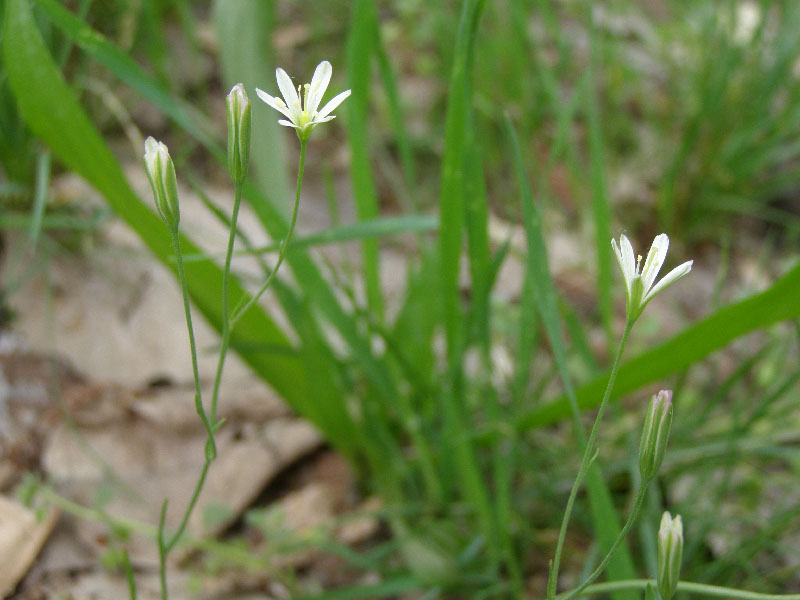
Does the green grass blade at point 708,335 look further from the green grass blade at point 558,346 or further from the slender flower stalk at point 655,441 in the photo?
the slender flower stalk at point 655,441

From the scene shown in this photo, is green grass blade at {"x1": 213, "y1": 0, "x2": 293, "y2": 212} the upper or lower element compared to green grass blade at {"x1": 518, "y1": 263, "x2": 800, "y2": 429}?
upper

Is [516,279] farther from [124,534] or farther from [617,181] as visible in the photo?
[124,534]

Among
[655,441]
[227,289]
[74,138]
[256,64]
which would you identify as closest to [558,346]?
[655,441]

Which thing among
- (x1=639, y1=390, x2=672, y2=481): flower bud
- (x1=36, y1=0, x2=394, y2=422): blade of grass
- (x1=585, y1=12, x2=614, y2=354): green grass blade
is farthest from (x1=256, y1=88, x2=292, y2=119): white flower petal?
(x1=585, y1=12, x2=614, y2=354): green grass blade

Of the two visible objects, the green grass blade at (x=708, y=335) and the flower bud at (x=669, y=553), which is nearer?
the flower bud at (x=669, y=553)

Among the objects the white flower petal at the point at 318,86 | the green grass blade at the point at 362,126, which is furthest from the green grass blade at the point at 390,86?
→ the white flower petal at the point at 318,86

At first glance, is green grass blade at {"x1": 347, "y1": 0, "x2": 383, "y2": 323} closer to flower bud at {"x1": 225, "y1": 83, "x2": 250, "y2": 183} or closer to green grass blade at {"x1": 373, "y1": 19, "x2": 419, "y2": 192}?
green grass blade at {"x1": 373, "y1": 19, "x2": 419, "y2": 192}

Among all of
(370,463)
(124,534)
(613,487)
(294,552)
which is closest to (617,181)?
(613,487)
